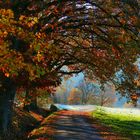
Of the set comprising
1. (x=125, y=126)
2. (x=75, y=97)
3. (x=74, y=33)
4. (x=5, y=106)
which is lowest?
(x=125, y=126)

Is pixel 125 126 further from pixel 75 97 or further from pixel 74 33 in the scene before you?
pixel 75 97

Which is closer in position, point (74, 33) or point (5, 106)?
point (5, 106)

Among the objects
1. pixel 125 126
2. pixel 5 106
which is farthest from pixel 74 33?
pixel 125 126

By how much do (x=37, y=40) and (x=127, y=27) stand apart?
10107 mm

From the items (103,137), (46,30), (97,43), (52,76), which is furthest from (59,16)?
(103,137)

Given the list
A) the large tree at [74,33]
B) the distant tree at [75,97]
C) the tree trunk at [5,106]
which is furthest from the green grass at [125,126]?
the distant tree at [75,97]

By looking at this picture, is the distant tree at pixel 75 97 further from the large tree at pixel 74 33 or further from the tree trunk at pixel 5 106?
the tree trunk at pixel 5 106

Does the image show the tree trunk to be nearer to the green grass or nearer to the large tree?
the large tree

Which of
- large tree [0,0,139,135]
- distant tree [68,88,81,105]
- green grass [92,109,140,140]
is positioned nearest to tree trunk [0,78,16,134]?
large tree [0,0,139,135]

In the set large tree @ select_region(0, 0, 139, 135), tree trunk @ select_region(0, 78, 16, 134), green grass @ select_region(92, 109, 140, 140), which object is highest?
large tree @ select_region(0, 0, 139, 135)

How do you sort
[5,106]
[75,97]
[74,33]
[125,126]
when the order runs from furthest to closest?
[75,97], [125,126], [74,33], [5,106]

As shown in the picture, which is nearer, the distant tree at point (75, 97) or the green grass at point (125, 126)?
the green grass at point (125, 126)

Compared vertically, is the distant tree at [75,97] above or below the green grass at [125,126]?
above

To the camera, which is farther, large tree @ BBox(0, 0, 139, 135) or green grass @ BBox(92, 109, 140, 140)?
green grass @ BBox(92, 109, 140, 140)
